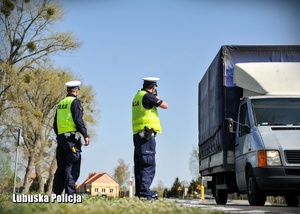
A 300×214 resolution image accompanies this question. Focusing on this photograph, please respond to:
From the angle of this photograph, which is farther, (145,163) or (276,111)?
(276,111)

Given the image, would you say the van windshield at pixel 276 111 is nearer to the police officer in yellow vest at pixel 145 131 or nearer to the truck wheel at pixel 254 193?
the truck wheel at pixel 254 193

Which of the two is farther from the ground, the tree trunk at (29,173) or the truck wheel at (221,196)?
the tree trunk at (29,173)

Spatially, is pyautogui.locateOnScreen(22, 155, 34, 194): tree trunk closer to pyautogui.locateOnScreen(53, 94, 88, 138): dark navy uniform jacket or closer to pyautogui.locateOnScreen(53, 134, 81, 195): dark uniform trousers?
pyautogui.locateOnScreen(53, 134, 81, 195): dark uniform trousers

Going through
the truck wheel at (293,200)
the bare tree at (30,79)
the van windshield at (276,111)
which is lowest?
the truck wheel at (293,200)

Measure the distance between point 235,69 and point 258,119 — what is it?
1.36 meters

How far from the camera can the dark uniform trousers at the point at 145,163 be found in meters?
8.72

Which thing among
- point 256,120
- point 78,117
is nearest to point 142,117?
point 78,117

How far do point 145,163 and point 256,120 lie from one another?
117 inches

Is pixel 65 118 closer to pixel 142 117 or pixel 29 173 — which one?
pixel 142 117

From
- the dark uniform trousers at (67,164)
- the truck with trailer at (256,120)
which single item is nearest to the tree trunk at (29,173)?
the truck with trailer at (256,120)

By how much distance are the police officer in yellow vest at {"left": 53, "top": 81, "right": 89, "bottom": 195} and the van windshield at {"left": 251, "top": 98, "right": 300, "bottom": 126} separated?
3.57 m

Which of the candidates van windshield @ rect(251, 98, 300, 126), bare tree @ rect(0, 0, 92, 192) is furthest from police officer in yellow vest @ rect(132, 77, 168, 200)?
bare tree @ rect(0, 0, 92, 192)

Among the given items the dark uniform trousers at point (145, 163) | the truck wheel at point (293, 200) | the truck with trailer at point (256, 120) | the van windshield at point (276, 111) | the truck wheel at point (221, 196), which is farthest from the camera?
the truck wheel at point (221, 196)

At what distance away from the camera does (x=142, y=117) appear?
9008mm
